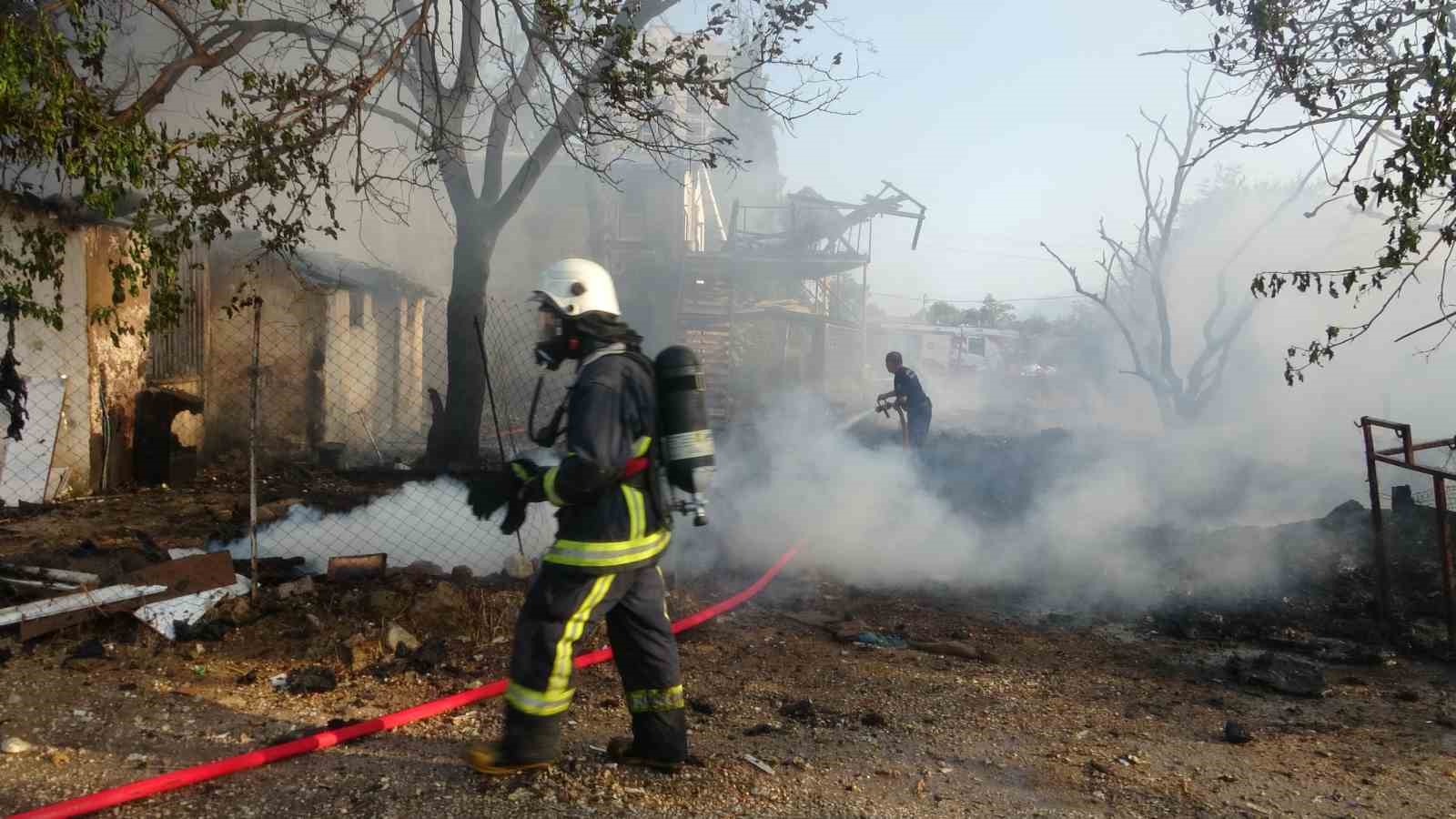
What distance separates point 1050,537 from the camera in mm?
8625

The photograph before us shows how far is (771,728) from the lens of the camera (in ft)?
13.4

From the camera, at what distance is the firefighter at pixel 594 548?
3.16 meters

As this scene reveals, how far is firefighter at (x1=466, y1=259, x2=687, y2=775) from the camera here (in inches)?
124

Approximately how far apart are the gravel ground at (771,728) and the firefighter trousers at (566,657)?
0.21 metres

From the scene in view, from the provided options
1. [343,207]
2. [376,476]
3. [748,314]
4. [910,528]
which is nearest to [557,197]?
[748,314]

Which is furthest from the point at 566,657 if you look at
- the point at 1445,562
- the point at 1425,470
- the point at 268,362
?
the point at 268,362

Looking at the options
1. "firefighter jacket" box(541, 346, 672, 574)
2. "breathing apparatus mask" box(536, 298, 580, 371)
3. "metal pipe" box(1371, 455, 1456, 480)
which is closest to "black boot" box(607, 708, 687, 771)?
"firefighter jacket" box(541, 346, 672, 574)

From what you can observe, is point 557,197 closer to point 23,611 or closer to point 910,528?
point 910,528

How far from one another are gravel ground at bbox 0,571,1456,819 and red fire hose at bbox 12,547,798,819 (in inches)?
1.9

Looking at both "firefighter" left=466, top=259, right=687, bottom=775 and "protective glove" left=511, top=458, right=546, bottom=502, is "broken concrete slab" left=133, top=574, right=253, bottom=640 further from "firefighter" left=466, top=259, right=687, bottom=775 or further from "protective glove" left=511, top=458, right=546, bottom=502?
"protective glove" left=511, top=458, right=546, bottom=502

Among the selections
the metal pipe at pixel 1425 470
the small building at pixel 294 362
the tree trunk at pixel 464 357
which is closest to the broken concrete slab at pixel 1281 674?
the metal pipe at pixel 1425 470

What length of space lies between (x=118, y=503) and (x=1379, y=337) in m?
28.1

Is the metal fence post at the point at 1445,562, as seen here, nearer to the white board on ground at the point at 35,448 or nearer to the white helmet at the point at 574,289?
the white helmet at the point at 574,289

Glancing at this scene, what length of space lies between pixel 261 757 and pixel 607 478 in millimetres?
1594
